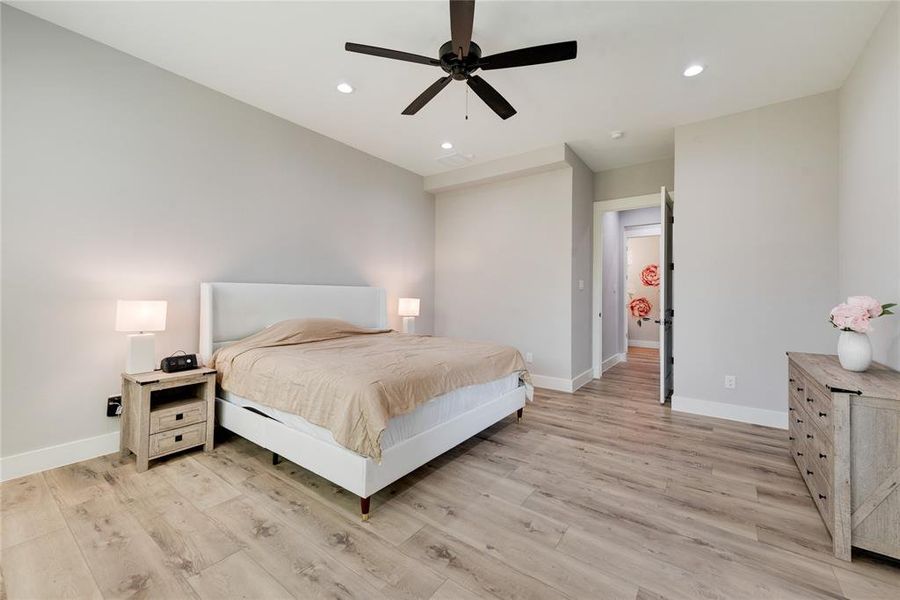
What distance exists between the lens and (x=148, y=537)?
1671mm

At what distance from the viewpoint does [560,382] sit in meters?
4.30

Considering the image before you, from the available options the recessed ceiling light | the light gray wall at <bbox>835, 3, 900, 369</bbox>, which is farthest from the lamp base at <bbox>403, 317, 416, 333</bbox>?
the light gray wall at <bbox>835, 3, 900, 369</bbox>

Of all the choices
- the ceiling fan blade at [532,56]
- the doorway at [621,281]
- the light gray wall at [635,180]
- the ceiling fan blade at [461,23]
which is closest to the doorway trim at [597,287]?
the doorway at [621,281]

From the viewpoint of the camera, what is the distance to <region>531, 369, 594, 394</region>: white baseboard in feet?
13.9

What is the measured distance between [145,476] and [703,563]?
3.10 metres

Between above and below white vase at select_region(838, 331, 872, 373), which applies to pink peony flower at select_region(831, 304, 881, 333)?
above

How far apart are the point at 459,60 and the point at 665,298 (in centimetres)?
315

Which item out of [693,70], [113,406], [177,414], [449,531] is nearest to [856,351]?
[693,70]

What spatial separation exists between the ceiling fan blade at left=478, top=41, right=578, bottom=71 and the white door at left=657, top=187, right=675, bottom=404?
2278 millimetres

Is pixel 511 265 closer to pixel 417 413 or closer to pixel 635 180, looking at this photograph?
pixel 635 180

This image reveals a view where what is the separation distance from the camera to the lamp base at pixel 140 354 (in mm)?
2402

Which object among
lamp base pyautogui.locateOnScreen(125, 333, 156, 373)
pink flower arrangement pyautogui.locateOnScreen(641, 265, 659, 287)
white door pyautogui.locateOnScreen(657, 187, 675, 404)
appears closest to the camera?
lamp base pyautogui.locateOnScreen(125, 333, 156, 373)

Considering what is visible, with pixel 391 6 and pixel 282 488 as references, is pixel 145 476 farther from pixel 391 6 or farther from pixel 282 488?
pixel 391 6

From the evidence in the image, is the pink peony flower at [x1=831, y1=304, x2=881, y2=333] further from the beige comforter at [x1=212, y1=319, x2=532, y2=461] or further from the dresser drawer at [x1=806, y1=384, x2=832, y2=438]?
the beige comforter at [x1=212, y1=319, x2=532, y2=461]
